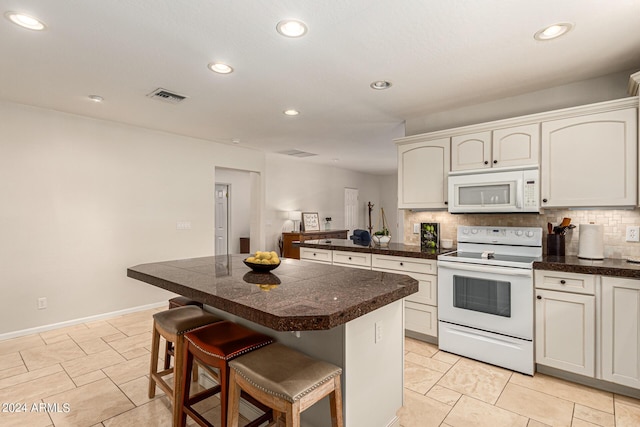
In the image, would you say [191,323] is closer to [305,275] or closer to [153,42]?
[305,275]

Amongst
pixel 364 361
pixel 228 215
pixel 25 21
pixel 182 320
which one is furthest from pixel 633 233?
pixel 228 215

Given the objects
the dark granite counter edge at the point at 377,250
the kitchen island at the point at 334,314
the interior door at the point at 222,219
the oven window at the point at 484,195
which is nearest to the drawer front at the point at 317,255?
the dark granite counter edge at the point at 377,250

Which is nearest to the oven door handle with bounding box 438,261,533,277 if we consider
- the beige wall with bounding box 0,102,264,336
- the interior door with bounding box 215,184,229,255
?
the beige wall with bounding box 0,102,264,336

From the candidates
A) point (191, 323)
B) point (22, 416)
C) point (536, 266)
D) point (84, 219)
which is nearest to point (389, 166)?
point (536, 266)

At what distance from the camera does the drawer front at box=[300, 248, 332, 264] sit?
13.3 ft

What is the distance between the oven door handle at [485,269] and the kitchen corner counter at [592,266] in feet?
0.33

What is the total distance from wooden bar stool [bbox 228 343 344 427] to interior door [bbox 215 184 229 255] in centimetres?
621

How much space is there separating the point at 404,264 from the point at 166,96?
2908 millimetres

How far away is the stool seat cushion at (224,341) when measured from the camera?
163cm

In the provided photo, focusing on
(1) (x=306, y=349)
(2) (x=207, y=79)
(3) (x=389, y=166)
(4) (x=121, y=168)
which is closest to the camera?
(1) (x=306, y=349)

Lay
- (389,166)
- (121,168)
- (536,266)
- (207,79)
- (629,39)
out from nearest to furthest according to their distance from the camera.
A: (629,39) < (536,266) < (207,79) < (121,168) < (389,166)

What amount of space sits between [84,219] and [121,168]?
2.50 feet

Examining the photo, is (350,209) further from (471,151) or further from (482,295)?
(482,295)

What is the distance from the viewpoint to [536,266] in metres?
2.59
